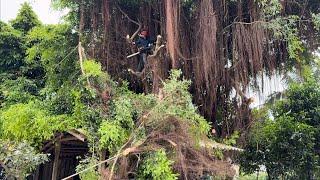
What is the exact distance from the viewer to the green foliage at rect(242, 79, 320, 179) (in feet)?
24.5

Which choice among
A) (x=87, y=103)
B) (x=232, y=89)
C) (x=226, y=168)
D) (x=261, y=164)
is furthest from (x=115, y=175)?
(x=261, y=164)

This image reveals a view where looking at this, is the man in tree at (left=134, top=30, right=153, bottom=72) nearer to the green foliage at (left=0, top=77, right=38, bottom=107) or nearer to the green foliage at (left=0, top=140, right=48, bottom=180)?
the green foliage at (left=0, top=77, right=38, bottom=107)

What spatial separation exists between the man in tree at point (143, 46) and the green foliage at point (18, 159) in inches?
98.3

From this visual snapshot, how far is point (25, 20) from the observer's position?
→ 9.36 m

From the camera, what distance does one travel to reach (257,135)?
307 inches

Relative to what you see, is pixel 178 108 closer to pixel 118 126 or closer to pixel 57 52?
pixel 118 126

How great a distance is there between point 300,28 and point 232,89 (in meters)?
1.70

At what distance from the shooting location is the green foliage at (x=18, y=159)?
16.7 feet

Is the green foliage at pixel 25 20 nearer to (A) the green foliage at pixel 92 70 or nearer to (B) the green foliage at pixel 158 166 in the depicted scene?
(A) the green foliage at pixel 92 70

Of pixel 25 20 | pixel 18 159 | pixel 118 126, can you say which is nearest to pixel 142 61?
pixel 118 126

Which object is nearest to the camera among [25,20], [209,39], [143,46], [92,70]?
[92,70]

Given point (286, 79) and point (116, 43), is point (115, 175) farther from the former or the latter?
point (286, 79)

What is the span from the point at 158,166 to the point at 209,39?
100 inches

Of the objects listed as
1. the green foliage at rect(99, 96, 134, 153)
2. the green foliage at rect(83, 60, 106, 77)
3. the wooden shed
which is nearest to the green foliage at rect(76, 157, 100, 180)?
the green foliage at rect(99, 96, 134, 153)
